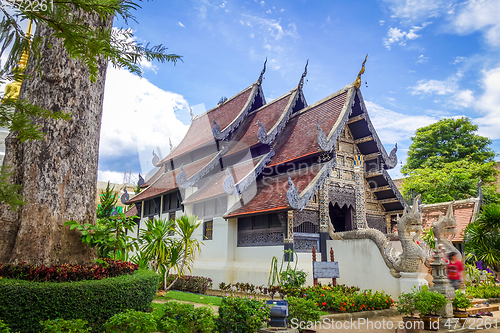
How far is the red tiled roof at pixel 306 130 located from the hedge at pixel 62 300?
26.5 ft

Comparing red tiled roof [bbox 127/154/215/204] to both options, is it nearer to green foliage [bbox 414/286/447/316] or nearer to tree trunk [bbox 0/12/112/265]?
tree trunk [bbox 0/12/112/265]

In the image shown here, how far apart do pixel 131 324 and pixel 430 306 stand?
212 inches

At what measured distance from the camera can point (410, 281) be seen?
8.93 m

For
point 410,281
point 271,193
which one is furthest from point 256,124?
point 410,281

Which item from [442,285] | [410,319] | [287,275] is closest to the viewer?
[410,319]

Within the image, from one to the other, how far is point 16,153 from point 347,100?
33.5ft

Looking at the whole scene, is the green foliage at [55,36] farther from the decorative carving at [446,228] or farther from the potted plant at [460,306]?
the decorative carving at [446,228]

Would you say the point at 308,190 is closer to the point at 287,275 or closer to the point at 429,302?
the point at 287,275

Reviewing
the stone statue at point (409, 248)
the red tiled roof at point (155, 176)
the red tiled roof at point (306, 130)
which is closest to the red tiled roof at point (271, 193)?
the red tiled roof at point (306, 130)

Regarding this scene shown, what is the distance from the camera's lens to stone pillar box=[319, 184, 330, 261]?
11.2 meters

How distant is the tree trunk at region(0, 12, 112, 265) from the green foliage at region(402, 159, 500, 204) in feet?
71.3

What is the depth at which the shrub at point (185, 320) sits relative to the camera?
153 inches

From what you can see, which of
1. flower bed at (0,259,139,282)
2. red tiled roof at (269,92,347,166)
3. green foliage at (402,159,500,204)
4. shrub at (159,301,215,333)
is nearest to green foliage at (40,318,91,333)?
shrub at (159,301,215,333)

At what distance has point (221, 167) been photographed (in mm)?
15125
